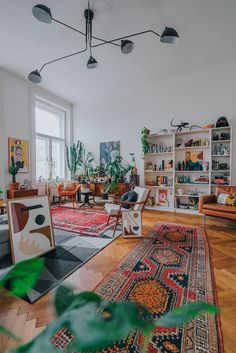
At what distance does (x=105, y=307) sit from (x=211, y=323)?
1.50 m

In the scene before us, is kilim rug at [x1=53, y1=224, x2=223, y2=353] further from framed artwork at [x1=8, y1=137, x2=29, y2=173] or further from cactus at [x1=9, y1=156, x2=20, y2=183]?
framed artwork at [x1=8, y1=137, x2=29, y2=173]

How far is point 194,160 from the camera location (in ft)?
16.0

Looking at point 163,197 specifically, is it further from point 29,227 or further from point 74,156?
point 29,227

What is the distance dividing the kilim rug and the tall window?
4.43 meters

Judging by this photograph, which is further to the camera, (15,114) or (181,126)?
(15,114)

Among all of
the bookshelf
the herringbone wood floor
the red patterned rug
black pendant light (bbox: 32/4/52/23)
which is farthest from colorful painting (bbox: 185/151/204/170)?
black pendant light (bbox: 32/4/52/23)

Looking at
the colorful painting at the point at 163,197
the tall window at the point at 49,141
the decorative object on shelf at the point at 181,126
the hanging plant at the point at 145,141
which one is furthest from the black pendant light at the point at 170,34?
the tall window at the point at 49,141

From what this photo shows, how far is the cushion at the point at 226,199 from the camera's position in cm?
356

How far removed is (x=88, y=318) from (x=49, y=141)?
6.55 meters

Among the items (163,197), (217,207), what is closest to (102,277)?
(217,207)

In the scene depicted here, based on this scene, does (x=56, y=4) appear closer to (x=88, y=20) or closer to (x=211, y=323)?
(x=88, y=20)

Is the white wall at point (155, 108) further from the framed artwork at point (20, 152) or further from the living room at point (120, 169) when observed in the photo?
the framed artwork at point (20, 152)

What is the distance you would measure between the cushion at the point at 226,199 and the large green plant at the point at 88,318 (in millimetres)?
3764

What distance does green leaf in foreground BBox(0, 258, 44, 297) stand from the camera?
35cm
